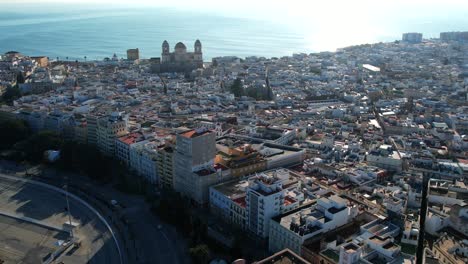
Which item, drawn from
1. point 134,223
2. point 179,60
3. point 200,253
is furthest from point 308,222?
point 179,60

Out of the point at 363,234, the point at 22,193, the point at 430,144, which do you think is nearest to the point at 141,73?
the point at 22,193

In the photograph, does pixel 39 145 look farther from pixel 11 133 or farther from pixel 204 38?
pixel 204 38

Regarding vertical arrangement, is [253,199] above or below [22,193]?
above

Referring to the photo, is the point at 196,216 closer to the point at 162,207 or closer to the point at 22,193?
the point at 162,207

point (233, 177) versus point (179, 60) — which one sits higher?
point (179, 60)

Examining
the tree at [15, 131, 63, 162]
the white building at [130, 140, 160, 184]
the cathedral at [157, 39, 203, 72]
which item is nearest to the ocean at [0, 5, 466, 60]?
the cathedral at [157, 39, 203, 72]

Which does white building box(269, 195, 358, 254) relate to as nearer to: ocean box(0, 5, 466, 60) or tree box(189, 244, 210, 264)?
tree box(189, 244, 210, 264)
